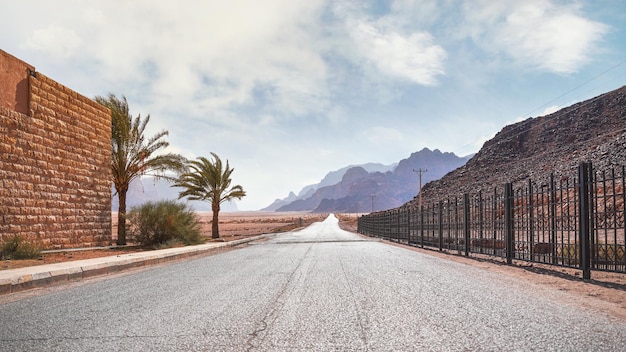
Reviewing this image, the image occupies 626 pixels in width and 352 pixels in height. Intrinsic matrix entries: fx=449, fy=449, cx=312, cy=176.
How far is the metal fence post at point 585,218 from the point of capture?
8969 mm

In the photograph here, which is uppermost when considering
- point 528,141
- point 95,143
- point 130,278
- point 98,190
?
point 528,141

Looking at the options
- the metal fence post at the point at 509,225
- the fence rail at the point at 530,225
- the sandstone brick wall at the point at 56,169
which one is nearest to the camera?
the fence rail at the point at 530,225

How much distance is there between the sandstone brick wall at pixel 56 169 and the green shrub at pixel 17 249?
19.4 inches

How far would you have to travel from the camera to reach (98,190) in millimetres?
20531

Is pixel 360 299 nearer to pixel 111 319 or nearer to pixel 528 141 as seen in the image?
pixel 111 319

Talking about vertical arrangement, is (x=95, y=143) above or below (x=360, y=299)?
above

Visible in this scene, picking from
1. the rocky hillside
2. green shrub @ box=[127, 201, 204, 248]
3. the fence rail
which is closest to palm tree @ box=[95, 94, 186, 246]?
green shrub @ box=[127, 201, 204, 248]

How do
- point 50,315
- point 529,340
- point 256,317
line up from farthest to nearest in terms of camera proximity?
point 50,315, point 256,317, point 529,340

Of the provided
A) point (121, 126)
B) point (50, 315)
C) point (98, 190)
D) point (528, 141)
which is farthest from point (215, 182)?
point (528, 141)

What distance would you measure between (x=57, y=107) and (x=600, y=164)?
40881 mm

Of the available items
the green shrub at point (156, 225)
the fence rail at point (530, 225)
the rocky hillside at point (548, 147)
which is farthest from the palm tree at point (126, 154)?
the rocky hillside at point (548, 147)

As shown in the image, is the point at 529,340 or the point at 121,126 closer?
the point at 529,340

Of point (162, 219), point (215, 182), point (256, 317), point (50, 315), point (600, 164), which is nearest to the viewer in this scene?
point (256, 317)

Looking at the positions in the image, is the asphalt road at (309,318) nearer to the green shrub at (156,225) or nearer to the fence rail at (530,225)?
the fence rail at (530,225)
